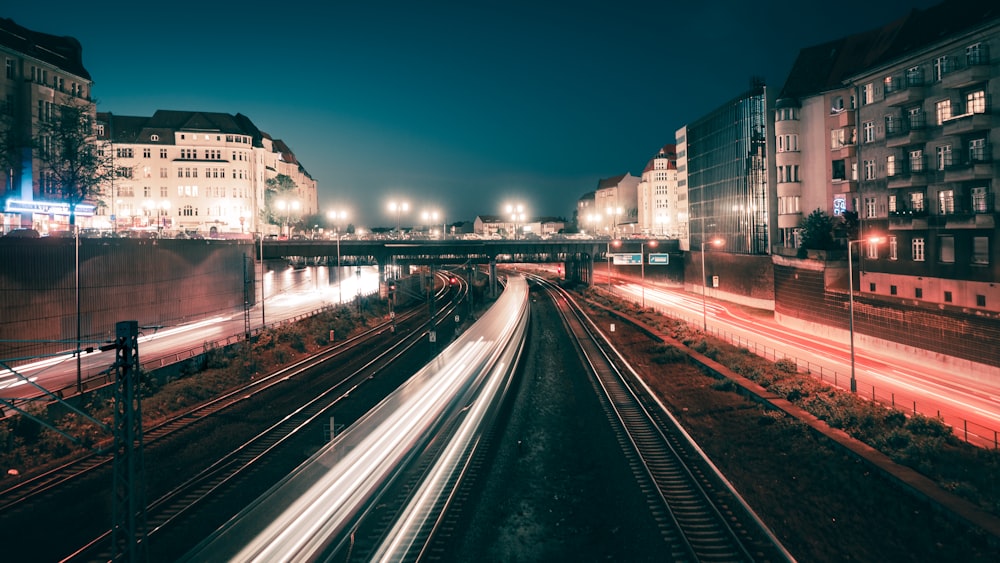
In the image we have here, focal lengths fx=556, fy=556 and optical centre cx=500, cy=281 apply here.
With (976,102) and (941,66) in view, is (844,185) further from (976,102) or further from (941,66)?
(976,102)

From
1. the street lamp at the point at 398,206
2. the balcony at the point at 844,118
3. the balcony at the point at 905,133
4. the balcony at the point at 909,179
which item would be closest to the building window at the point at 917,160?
the balcony at the point at 909,179

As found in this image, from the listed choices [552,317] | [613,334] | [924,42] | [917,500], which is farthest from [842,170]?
[917,500]

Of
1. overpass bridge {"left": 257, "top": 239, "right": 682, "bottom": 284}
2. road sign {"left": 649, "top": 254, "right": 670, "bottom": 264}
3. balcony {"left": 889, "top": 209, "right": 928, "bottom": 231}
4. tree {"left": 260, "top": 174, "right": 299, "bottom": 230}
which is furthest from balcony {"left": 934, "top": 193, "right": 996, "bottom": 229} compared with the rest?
tree {"left": 260, "top": 174, "right": 299, "bottom": 230}

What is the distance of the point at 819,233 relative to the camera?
53.5m

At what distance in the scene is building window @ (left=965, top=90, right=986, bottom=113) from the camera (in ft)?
122

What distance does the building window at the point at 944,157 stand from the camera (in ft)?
131

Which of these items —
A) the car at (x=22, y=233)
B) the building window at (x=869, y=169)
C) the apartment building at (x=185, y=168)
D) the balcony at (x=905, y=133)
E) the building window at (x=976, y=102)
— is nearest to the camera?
the car at (x=22, y=233)

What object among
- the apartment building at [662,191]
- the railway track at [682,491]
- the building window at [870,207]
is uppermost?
the apartment building at [662,191]

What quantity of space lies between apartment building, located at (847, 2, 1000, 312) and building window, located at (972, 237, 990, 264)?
0.06 m

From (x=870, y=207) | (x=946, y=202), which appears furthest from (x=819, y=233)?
(x=946, y=202)

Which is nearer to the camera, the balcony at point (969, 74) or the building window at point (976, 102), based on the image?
the balcony at point (969, 74)

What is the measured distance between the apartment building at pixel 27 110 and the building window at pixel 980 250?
229ft

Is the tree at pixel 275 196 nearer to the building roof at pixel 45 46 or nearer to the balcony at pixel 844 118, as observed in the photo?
the building roof at pixel 45 46

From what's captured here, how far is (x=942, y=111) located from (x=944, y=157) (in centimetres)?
339
